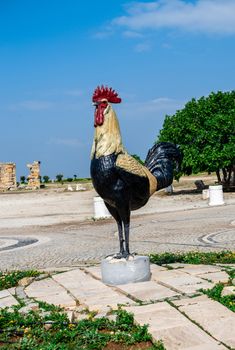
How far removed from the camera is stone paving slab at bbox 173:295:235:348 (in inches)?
202

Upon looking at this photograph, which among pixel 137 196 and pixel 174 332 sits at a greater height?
pixel 137 196

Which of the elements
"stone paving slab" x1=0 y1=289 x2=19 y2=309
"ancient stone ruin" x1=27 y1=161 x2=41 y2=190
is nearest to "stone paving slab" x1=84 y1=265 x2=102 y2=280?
"stone paving slab" x1=0 y1=289 x2=19 y2=309

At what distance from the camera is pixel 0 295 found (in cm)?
742

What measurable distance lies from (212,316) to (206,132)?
80.9 ft

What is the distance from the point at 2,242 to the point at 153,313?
10901 mm

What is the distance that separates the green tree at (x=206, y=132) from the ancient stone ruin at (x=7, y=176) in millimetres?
24926

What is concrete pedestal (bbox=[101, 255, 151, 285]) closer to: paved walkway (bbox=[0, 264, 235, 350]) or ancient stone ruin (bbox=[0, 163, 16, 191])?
paved walkway (bbox=[0, 264, 235, 350])

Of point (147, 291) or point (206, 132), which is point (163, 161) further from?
point (206, 132)

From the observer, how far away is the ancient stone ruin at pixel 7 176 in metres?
52.0

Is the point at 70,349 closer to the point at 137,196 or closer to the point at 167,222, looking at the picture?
the point at 137,196

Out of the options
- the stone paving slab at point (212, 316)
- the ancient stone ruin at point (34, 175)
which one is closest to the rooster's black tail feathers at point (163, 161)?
the stone paving slab at point (212, 316)

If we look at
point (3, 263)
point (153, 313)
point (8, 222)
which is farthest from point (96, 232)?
point (153, 313)

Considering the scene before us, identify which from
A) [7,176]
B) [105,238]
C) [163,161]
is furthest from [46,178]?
[163,161]

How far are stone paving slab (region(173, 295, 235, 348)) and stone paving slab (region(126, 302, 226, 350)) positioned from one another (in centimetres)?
10
